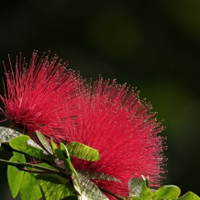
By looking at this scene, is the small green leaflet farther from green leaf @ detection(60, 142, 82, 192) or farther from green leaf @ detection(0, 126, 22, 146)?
green leaf @ detection(0, 126, 22, 146)

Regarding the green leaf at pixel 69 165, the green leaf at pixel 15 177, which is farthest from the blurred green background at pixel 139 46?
the green leaf at pixel 69 165

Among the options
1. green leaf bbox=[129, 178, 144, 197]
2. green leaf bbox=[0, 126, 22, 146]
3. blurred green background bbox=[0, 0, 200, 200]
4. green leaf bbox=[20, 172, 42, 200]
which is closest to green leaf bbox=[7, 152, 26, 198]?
green leaf bbox=[20, 172, 42, 200]

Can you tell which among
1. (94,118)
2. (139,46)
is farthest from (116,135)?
(139,46)

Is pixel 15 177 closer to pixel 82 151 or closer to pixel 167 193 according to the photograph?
pixel 82 151

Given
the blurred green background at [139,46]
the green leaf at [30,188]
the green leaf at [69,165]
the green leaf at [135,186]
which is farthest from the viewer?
the blurred green background at [139,46]

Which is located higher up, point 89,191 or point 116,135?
point 116,135

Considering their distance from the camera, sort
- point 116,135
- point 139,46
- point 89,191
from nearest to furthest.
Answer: point 89,191, point 116,135, point 139,46

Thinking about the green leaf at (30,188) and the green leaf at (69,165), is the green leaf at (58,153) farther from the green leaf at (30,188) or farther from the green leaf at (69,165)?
the green leaf at (30,188)
